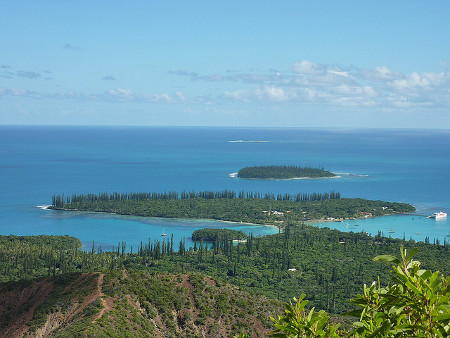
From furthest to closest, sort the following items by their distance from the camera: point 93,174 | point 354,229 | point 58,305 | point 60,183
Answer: point 93,174, point 60,183, point 354,229, point 58,305

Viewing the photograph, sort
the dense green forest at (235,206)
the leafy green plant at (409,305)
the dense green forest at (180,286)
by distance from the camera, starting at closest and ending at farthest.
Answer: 1. the leafy green plant at (409,305)
2. the dense green forest at (180,286)
3. the dense green forest at (235,206)

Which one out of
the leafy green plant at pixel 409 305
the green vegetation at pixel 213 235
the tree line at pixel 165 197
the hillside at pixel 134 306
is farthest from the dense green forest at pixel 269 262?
the leafy green plant at pixel 409 305

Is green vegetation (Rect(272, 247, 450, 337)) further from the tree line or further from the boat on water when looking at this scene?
the tree line

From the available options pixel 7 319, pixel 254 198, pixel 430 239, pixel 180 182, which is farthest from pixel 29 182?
pixel 7 319

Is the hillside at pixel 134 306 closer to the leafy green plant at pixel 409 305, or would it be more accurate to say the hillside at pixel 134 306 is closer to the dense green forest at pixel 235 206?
the leafy green plant at pixel 409 305

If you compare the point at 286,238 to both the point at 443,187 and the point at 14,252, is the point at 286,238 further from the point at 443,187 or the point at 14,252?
the point at 443,187

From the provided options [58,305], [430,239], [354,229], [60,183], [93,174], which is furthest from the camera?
[93,174]

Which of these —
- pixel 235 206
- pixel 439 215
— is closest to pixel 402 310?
pixel 235 206
